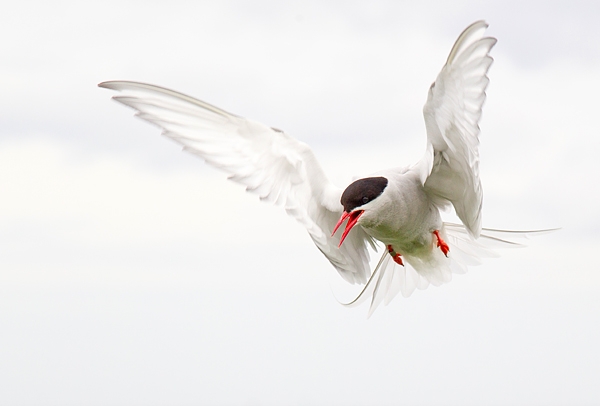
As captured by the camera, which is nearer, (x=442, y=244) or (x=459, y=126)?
(x=459, y=126)

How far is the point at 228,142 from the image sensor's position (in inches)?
246

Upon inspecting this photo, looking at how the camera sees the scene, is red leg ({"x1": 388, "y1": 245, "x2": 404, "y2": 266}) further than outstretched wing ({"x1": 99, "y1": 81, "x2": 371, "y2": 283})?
Yes

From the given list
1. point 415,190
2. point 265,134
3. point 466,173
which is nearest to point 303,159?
point 265,134

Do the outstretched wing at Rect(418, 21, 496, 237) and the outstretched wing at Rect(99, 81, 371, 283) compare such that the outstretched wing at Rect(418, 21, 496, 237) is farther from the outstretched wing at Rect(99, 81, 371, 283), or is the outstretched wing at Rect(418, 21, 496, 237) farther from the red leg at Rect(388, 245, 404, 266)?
the outstretched wing at Rect(99, 81, 371, 283)

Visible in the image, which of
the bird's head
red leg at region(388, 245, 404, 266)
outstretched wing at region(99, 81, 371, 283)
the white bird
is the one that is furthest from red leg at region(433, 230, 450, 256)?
the bird's head

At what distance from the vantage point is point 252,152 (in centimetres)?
633

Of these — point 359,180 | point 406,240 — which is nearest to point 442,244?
point 406,240

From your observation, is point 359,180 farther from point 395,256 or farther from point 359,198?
point 395,256

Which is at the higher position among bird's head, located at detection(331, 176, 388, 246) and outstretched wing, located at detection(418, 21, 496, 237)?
outstretched wing, located at detection(418, 21, 496, 237)

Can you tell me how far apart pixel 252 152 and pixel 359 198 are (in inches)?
34.8

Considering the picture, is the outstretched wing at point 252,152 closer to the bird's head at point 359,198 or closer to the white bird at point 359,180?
the white bird at point 359,180

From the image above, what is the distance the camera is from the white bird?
5469 mm

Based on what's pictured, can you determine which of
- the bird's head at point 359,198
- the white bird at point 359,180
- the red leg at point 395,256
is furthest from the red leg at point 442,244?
the bird's head at point 359,198

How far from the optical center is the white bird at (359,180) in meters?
5.47
